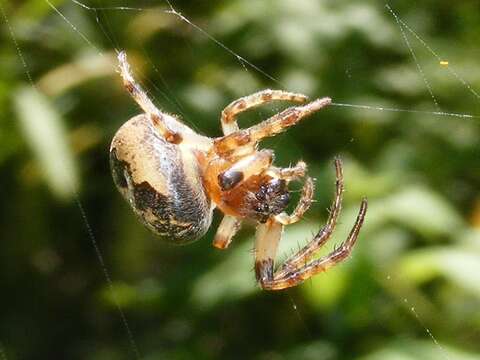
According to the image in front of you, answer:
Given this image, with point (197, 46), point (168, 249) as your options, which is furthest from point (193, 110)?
point (168, 249)

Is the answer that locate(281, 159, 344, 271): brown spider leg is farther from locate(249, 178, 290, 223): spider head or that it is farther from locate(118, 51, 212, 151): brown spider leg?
locate(118, 51, 212, 151): brown spider leg

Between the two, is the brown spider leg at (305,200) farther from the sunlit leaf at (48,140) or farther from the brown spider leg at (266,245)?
the sunlit leaf at (48,140)

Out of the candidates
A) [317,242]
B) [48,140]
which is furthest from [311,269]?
[48,140]

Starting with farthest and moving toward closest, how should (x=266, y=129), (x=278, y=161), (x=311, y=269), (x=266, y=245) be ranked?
(x=278, y=161) → (x=266, y=245) → (x=311, y=269) → (x=266, y=129)

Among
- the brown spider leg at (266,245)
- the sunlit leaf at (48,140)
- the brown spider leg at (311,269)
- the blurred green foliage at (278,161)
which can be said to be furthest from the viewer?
the sunlit leaf at (48,140)

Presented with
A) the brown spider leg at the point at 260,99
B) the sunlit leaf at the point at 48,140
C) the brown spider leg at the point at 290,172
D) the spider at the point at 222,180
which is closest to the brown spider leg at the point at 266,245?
the spider at the point at 222,180

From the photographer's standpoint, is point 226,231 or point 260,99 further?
point 226,231

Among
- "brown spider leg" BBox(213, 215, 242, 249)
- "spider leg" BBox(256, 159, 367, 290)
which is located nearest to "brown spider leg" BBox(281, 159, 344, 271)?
"spider leg" BBox(256, 159, 367, 290)

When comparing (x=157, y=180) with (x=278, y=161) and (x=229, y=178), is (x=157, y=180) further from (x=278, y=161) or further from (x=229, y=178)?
(x=278, y=161)
